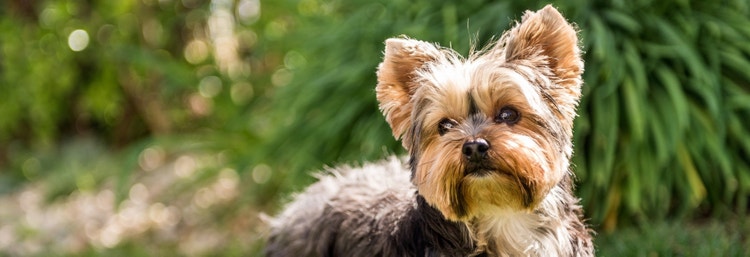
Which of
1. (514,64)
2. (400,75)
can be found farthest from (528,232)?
(400,75)

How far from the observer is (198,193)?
8023mm

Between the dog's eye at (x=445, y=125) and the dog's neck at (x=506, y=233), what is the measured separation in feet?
1.07

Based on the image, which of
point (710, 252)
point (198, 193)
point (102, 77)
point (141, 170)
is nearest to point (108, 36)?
point (102, 77)

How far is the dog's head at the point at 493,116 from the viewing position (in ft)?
10.5

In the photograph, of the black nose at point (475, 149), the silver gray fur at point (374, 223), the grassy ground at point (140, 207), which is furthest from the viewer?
the grassy ground at point (140, 207)

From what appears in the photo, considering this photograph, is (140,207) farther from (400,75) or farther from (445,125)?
(445,125)

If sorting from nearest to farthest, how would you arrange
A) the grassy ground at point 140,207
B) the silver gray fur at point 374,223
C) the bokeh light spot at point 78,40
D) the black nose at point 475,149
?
the black nose at point 475,149, the silver gray fur at point 374,223, the grassy ground at point 140,207, the bokeh light spot at point 78,40

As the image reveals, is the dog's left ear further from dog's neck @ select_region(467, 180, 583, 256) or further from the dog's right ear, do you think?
dog's neck @ select_region(467, 180, 583, 256)

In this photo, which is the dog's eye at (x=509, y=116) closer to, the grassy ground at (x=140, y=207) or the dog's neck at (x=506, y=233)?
the dog's neck at (x=506, y=233)

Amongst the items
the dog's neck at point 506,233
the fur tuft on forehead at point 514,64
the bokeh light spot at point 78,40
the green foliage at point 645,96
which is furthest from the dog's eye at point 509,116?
the bokeh light spot at point 78,40

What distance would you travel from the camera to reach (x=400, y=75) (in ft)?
12.1

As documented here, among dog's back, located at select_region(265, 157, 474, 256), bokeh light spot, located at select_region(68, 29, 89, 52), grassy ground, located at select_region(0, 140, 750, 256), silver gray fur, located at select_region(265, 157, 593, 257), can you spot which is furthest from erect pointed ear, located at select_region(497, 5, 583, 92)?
bokeh light spot, located at select_region(68, 29, 89, 52)

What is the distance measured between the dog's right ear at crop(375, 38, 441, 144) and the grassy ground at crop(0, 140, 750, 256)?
1.78m

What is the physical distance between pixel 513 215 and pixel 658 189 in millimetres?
2153
